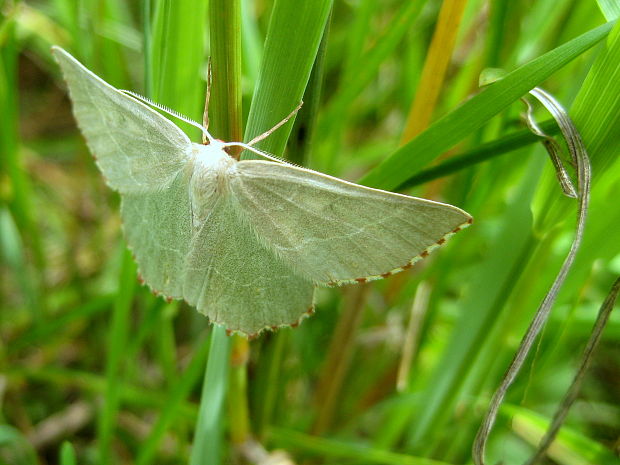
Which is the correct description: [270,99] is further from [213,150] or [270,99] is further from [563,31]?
[563,31]

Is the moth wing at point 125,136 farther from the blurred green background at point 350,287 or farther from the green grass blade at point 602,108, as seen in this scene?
the green grass blade at point 602,108

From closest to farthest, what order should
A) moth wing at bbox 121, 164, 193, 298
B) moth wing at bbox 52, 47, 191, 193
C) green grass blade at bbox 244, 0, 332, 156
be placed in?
1. green grass blade at bbox 244, 0, 332, 156
2. moth wing at bbox 52, 47, 191, 193
3. moth wing at bbox 121, 164, 193, 298

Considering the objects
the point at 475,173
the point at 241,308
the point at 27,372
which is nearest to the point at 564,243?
the point at 475,173

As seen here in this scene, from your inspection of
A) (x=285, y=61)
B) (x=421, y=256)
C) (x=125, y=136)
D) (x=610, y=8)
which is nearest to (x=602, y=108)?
(x=610, y=8)

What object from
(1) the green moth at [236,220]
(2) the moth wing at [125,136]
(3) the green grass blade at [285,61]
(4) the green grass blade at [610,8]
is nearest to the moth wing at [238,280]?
(1) the green moth at [236,220]

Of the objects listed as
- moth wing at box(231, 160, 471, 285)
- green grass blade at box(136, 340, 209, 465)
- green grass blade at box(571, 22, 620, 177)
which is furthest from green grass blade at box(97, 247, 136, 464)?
green grass blade at box(571, 22, 620, 177)

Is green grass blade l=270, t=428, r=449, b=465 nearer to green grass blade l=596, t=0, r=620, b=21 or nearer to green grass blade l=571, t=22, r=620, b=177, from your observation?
green grass blade l=571, t=22, r=620, b=177

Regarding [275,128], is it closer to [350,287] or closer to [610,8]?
[610,8]
